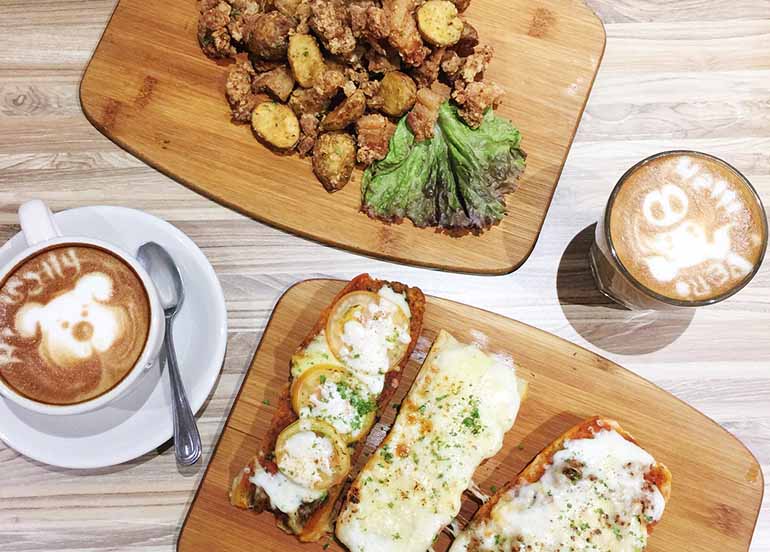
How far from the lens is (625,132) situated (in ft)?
9.18

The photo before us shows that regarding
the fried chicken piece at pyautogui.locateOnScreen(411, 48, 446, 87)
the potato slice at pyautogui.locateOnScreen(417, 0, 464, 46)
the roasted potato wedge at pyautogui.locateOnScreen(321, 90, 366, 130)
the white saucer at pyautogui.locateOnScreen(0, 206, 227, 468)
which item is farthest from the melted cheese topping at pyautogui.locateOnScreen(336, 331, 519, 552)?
the potato slice at pyautogui.locateOnScreen(417, 0, 464, 46)

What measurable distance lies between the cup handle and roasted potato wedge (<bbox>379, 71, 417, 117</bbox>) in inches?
47.0

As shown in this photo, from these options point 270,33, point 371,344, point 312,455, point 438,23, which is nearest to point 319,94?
point 270,33

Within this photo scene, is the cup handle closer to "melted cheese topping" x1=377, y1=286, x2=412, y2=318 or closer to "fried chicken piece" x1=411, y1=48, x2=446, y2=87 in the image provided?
"melted cheese topping" x1=377, y1=286, x2=412, y2=318

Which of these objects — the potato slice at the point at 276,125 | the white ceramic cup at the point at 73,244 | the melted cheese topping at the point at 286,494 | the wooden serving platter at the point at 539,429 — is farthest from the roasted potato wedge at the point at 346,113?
the melted cheese topping at the point at 286,494

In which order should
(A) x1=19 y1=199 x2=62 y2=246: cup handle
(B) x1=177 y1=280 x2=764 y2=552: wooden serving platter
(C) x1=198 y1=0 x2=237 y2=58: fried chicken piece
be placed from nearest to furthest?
(A) x1=19 y1=199 x2=62 y2=246: cup handle < (B) x1=177 y1=280 x2=764 y2=552: wooden serving platter < (C) x1=198 y1=0 x2=237 y2=58: fried chicken piece

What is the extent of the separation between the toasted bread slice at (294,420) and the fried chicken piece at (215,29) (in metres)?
1.02

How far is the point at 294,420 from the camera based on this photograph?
2379 millimetres

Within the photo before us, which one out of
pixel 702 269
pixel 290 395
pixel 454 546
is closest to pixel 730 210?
pixel 702 269

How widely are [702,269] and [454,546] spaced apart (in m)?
1.21

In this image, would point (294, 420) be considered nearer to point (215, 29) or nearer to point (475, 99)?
point (475, 99)

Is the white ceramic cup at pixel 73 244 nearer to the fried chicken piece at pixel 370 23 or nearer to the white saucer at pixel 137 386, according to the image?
the white saucer at pixel 137 386

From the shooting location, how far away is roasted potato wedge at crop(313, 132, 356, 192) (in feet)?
8.35

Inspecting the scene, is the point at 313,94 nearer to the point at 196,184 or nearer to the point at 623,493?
the point at 196,184
